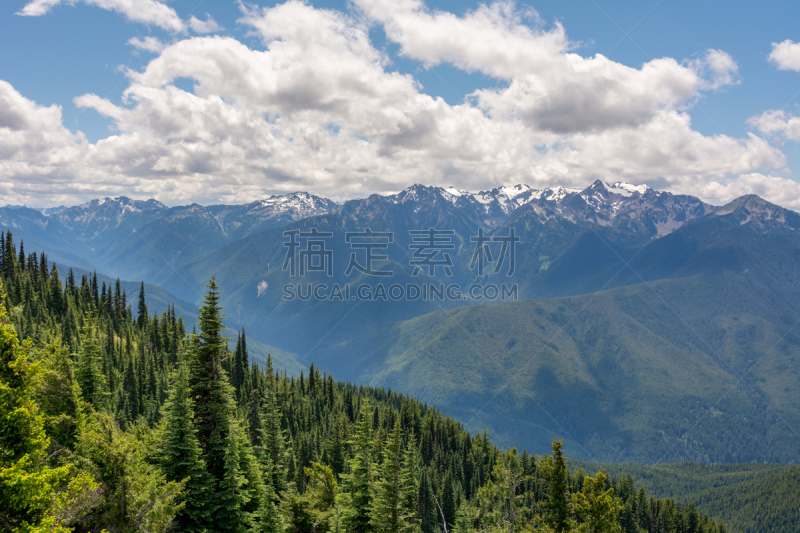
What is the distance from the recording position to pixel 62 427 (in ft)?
100

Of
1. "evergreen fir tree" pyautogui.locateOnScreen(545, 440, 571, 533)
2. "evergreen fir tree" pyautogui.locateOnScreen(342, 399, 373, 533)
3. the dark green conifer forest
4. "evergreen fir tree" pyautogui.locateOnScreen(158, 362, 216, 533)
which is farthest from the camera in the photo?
"evergreen fir tree" pyautogui.locateOnScreen(545, 440, 571, 533)

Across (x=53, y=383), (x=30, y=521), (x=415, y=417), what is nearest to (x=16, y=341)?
(x=30, y=521)

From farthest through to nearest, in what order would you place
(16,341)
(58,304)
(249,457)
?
1. (58,304)
2. (249,457)
3. (16,341)

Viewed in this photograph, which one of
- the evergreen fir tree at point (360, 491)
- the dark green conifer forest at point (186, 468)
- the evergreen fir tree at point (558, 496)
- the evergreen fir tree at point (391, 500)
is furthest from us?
the evergreen fir tree at point (558, 496)

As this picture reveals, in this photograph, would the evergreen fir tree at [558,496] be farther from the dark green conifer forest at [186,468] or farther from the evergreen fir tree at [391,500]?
the evergreen fir tree at [391,500]

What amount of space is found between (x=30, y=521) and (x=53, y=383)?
16844mm

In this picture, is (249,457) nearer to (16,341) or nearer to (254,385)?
(16,341)

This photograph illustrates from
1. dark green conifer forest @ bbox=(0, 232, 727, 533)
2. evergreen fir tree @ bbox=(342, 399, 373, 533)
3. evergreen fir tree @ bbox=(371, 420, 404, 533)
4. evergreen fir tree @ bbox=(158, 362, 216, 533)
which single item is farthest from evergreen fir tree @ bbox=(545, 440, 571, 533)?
evergreen fir tree @ bbox=(158, 362, 216, 533)

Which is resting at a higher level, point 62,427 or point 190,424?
point 190,424

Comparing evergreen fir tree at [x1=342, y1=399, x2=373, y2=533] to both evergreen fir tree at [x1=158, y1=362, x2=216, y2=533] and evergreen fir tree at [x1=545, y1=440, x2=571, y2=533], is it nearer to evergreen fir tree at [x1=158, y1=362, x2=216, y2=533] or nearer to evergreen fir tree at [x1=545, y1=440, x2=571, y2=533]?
evergreen fir tree at [x1=158, y1=362, x2=216, y2=533]

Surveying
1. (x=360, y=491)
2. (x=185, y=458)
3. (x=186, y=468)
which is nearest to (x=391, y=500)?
(x=360, y=491)

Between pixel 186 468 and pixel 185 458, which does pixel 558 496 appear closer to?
pixel 186 468

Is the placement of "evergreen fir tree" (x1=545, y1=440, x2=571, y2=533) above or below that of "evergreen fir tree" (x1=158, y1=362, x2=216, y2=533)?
below

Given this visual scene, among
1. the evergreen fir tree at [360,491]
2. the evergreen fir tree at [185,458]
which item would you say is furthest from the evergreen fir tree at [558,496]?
the evergreen fir tree at [185,458]
